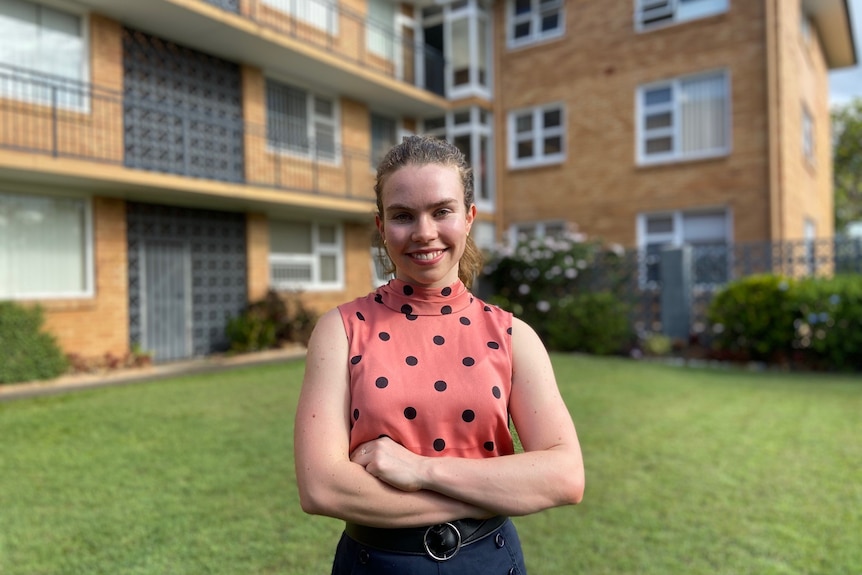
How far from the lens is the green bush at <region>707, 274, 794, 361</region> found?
9.92 m

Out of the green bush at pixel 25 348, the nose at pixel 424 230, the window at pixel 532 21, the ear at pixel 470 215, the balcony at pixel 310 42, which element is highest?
the window at pixel 532 21

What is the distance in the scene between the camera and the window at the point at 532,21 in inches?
639

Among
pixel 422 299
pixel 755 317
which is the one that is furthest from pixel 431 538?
pixel 755 317

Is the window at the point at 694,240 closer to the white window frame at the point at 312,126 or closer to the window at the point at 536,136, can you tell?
the window at the point at 536,136

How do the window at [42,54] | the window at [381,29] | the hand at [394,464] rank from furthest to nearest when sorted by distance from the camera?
the window at [381,29], the window at [42,54], the hand at [394,464]

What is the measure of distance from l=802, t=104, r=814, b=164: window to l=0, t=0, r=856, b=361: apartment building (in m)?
0.09

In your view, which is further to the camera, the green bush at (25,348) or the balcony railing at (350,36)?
the balcony railing at (350,36)

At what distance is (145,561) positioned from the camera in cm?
304

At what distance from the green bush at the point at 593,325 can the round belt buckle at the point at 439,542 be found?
35.8ft

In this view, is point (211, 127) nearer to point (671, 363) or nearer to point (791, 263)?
point (671, 363)

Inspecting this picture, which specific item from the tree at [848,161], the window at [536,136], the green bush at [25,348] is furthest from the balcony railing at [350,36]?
the tree at [848,161]

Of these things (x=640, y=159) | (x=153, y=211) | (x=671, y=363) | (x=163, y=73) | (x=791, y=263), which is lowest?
(x=671, y=363)

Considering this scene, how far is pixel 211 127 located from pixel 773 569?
11528 mm

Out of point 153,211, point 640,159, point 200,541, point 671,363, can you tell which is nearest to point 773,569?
point 200,541
